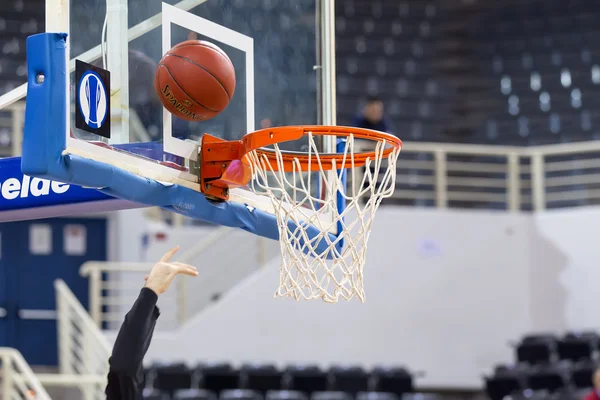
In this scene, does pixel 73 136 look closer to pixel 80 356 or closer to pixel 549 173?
pixel 80 356

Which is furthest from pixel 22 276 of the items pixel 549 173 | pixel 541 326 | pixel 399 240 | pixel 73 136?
pixel 73 136

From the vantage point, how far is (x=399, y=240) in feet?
31.1

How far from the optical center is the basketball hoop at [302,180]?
9.56ft

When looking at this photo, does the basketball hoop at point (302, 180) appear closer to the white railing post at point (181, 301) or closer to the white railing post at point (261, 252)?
the white railing post at point (181, 301)

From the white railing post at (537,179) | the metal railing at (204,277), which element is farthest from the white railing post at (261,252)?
the white railing post at (537,179)

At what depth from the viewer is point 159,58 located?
9.02 feet

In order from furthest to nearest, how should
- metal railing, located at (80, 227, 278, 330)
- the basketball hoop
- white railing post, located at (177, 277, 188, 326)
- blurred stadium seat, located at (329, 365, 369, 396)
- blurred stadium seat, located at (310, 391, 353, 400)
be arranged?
1. metal railing, located at (80, 227, 278, 330)
2. white railing post, located at (177, 277, 188, 326)
3. blurred stadium seat, located at (329, 365, 369, 396)
4. blurred stadium seat, located at (310, 391, 353, 400)
5. the basketball hoop

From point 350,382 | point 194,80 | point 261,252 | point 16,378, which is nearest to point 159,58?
point 194,80

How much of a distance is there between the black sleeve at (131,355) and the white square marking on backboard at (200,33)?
0.45m

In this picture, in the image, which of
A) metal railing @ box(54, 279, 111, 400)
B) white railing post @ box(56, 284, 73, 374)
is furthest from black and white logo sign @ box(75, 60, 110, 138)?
white railing post @ box(56, 284, 73, 374)

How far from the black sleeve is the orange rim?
0.56 meters

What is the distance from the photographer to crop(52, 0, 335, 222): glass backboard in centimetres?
248

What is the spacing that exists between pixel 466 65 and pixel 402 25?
39.8 inches

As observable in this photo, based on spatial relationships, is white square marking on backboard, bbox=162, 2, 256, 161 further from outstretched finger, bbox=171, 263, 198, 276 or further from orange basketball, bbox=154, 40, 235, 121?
outstretched finger, bbox=171, 263, 198, 276
